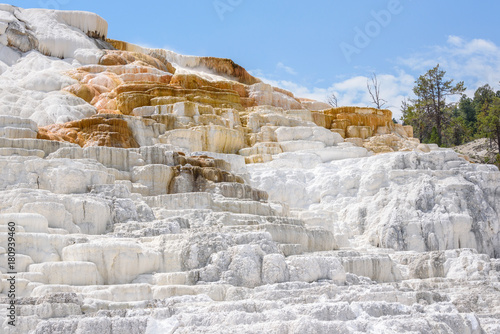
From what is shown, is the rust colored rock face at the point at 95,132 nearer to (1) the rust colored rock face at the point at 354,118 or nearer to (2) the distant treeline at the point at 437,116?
(1) the rust colored rock face at the point at 354,118

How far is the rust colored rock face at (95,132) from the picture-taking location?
22.6 metres

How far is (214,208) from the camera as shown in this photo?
17562mm

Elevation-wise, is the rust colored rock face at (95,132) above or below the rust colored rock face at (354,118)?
below

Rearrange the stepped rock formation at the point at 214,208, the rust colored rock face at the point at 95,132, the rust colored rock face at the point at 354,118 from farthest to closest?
the rust colored rock face at the point at 354,118
the rust colored rock face at the point at 95,132
the stepped rock formation at the point at 214,208

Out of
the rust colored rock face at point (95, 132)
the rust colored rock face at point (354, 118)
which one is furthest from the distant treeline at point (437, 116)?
the rust colored rock face at point (95, 132)

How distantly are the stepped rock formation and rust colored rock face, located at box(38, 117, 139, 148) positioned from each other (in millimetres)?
76

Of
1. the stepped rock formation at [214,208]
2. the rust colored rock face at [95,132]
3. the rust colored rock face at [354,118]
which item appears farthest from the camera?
the rust colored rock face at [354,118]

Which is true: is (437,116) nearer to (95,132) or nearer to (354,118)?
(354,118)

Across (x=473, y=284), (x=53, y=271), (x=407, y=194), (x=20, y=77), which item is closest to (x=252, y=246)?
(x=53, y=271)

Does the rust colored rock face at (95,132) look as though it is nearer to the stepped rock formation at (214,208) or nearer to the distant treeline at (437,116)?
the stepped rock formation at (214,208)

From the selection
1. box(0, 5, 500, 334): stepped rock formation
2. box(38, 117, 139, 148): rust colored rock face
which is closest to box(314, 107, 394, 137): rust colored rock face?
box(0, 5, 500, 334): stepped rock formation

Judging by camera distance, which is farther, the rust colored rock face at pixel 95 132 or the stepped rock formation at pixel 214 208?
the rust colored rock face at pixel 95 132

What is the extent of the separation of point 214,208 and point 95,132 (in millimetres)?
7534

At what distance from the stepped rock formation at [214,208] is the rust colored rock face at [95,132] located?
76mm
